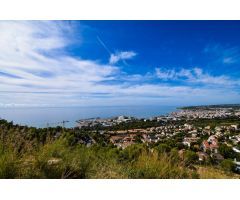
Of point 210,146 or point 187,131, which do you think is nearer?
point 210,146

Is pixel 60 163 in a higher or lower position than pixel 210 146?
higher

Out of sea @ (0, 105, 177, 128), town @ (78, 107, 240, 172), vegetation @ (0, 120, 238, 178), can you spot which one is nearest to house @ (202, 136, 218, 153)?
town @ (78, 107, 240, 172)

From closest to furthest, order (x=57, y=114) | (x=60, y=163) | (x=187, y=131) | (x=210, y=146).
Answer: (x=60, y=163) < (x=57, y=114) < (x=210, y=146) < (x=187, y=131)

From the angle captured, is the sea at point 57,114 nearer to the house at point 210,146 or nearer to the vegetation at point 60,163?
the vegetation at point 60,163

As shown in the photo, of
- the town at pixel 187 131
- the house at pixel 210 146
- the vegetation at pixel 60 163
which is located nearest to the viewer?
the vegetation at pixel 60 163

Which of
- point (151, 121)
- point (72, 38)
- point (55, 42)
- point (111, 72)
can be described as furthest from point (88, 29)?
point (151, 121)

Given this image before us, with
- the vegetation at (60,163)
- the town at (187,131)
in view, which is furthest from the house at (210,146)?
the vegetation at (60,163)

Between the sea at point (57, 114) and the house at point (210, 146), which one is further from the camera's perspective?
the house at point (210, 146)

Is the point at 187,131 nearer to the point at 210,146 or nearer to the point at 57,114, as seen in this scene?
the point at 210,146

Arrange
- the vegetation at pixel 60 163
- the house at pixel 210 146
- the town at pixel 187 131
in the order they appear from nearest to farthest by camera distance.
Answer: the vegetation at pixel 60 163 → the house at pixel 210 146 → the town at pixel 187 131

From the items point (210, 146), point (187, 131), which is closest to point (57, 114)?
point (210, 146)
